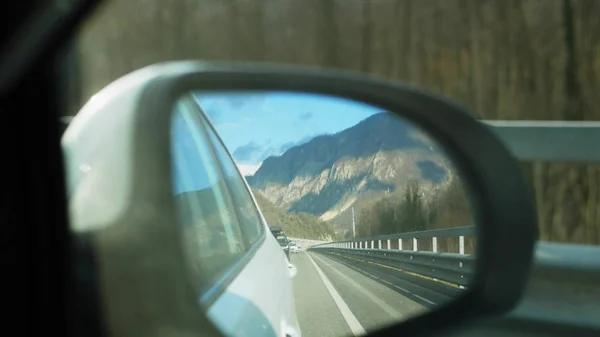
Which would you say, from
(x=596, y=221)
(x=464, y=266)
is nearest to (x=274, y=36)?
(x=596, y=221)

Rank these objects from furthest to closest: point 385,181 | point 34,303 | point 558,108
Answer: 1. point 558,108
2. point 385,181
3. point 34,303

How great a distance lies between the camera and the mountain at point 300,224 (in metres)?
2.18

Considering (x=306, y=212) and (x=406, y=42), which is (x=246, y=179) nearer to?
(x=306, y=212)

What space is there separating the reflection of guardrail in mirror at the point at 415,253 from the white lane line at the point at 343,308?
0.09m

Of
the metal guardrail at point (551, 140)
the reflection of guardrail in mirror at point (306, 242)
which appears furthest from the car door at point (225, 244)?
the metal guardrail at point (551, 140)

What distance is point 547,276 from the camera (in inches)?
109

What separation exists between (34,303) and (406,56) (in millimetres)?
4845

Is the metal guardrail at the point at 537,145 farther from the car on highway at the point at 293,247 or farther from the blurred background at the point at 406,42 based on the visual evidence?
the blurred background at the point at 406,42

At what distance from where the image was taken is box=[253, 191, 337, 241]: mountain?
2182 millimetres

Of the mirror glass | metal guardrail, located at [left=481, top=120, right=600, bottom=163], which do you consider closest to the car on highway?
the mirror glass

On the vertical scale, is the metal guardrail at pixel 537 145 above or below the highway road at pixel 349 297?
above

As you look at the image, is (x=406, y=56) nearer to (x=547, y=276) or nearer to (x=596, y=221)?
(x=596, y=221)

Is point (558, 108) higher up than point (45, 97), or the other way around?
point (558, 108)

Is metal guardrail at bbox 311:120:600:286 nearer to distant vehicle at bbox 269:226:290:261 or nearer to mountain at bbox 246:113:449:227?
distant vehicle at bbox 269:226:290:261
